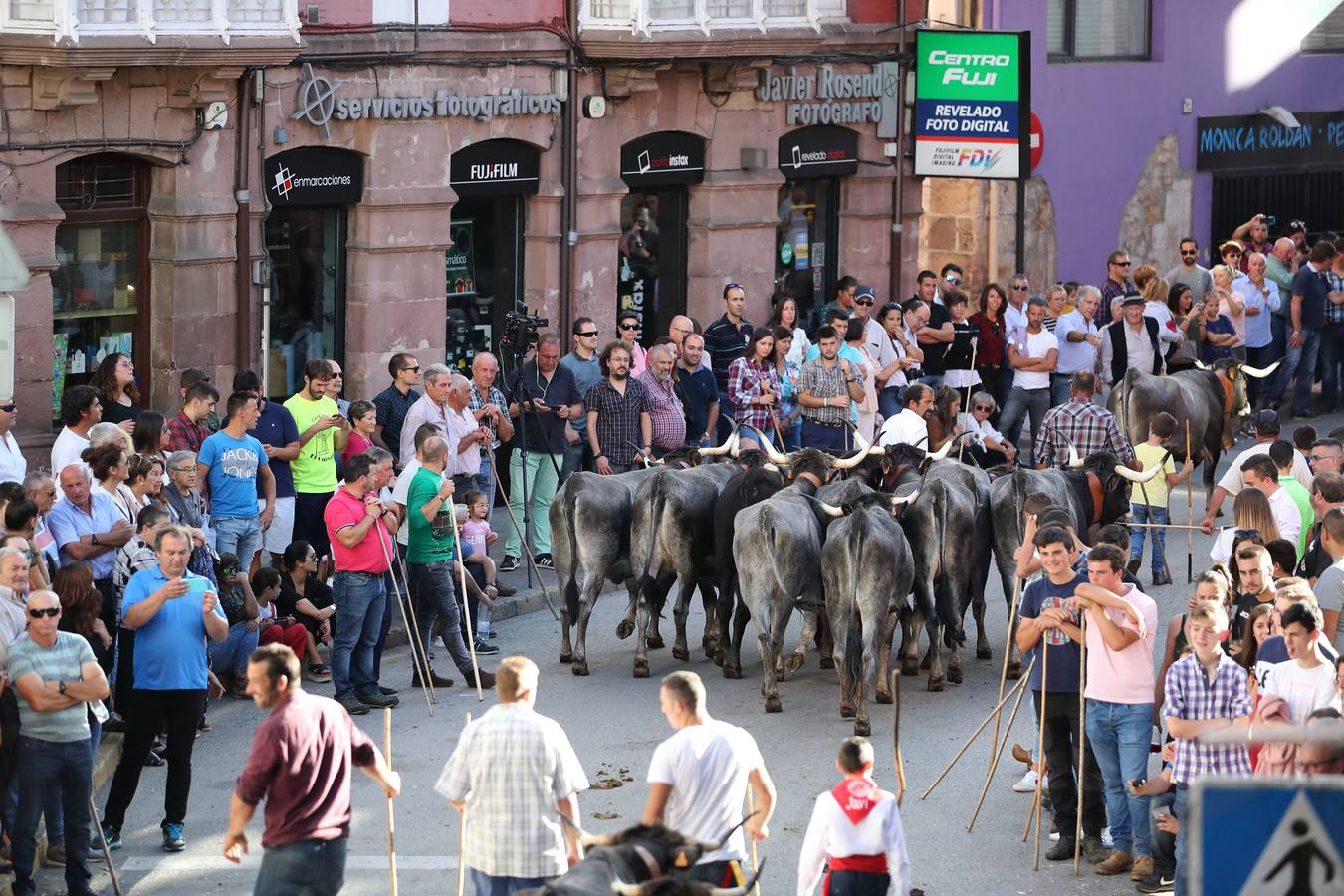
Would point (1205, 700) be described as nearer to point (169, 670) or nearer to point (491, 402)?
point (169, 670)

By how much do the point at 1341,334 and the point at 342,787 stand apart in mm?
18422

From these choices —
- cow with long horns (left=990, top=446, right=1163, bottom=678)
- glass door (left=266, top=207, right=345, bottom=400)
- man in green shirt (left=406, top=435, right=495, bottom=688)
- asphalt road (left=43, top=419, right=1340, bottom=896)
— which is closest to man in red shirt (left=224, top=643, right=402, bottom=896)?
asphalt road (left=43, top=419, right=1340, bottom=896)

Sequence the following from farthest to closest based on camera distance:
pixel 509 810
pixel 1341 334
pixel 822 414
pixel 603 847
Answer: pixel 1341 334 < pixel 822 414 < pixel 509 810 < pixel 603 847

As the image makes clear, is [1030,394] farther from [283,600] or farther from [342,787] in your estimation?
[342,787]

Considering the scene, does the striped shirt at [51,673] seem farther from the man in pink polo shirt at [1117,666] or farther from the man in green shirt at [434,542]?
the man in pink polo shirt at [1117,666]

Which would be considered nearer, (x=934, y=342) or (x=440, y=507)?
(x=440, y=507)

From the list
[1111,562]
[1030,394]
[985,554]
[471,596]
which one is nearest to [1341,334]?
[1030,394]

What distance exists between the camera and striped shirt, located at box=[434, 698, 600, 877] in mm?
9633

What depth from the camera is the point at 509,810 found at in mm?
9641

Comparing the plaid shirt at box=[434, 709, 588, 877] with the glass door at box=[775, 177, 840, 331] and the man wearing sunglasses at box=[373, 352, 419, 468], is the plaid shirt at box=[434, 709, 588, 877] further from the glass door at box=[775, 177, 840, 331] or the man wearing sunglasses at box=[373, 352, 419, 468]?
the glass door at box=[775, 177, 840, 331]

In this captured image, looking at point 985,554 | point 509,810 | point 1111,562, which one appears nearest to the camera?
point 509,810

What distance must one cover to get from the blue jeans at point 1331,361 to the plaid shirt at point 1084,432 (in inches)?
354

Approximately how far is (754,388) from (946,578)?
3.93 meters

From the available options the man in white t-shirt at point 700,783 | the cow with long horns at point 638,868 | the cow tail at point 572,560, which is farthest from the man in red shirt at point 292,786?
the cow tail at point 572,560
